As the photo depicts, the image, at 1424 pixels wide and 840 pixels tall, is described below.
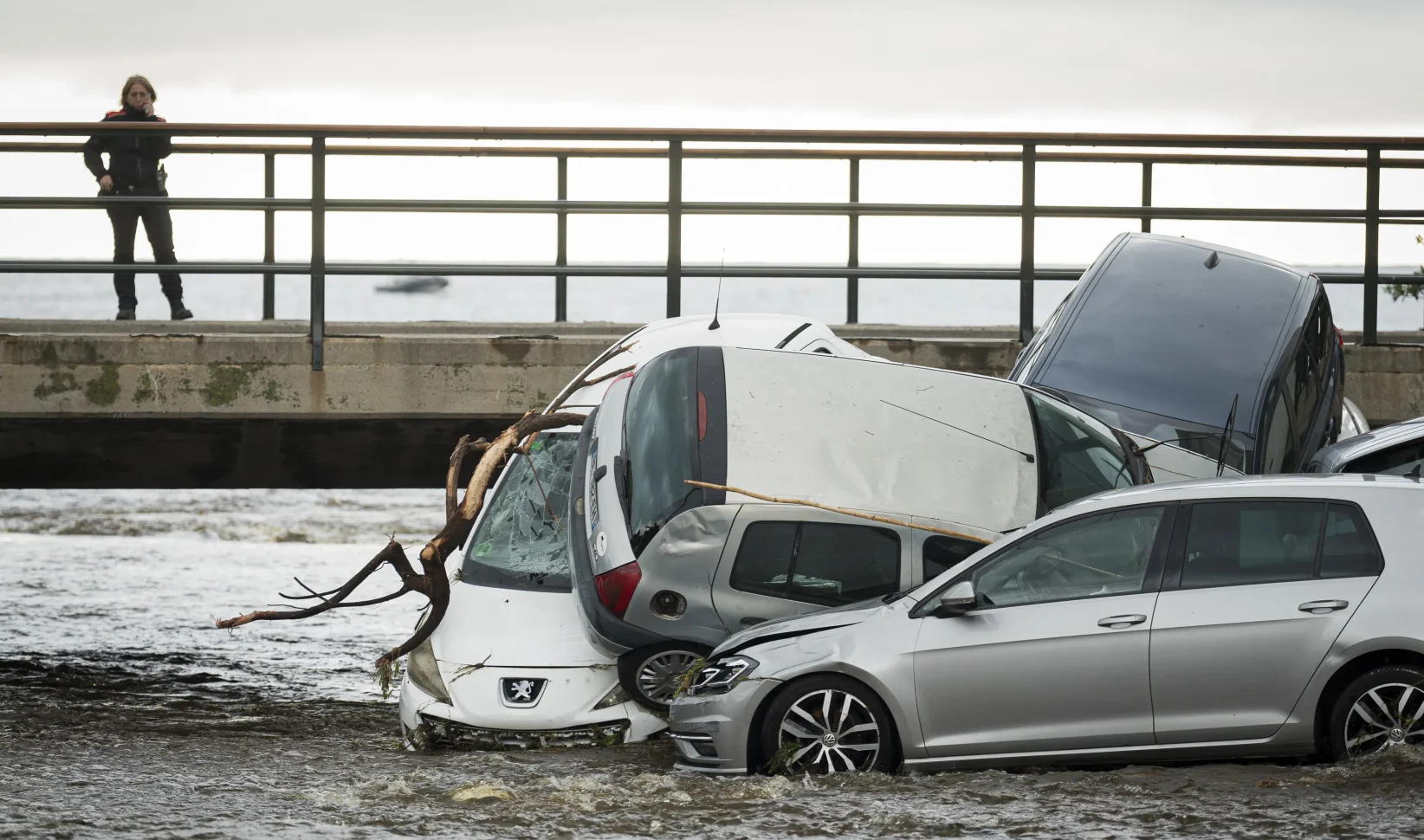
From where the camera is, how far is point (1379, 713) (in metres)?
6.01

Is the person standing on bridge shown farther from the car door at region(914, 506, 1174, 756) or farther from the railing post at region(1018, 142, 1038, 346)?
the car door at region(914, 506, 1174, 756)

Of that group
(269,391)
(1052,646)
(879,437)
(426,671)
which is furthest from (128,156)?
(1052,646)

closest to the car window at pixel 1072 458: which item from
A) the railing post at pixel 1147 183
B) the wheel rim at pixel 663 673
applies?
the wheel rim at pixel 663 673

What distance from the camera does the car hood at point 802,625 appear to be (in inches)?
255

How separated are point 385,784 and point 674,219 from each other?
5.39 meters

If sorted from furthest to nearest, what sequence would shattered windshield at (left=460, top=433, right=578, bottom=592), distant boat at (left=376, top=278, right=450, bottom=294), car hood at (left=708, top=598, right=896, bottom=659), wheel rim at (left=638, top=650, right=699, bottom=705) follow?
distant boat at (left=376, top=278, right=450, bottom=294) < shattered windshield at (left=460, top=433, right=578, bottom=592) < wheel rim at (left=638, top=650, right=699, bottom=705) < car hood at (left=708, top=598, right=896, bottom=659)

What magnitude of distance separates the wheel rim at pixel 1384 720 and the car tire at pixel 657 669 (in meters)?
2.58

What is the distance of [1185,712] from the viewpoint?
610cm

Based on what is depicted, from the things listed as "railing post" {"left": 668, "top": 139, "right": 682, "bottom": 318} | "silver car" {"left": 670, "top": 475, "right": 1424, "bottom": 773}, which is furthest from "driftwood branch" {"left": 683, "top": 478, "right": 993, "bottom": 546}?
"railing post" {"left": 668, "top": 139, "right": 682, "bottom": 318}

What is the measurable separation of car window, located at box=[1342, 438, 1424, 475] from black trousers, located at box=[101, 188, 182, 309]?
778 cm

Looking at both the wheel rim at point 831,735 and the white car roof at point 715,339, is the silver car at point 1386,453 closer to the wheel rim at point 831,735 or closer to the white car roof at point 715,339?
the white car roof at point 715,339

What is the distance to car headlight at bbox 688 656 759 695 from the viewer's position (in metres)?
6.43

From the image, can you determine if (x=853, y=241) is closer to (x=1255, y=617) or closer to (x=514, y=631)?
(x=514, y=631)

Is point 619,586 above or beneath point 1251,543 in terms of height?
beneath
